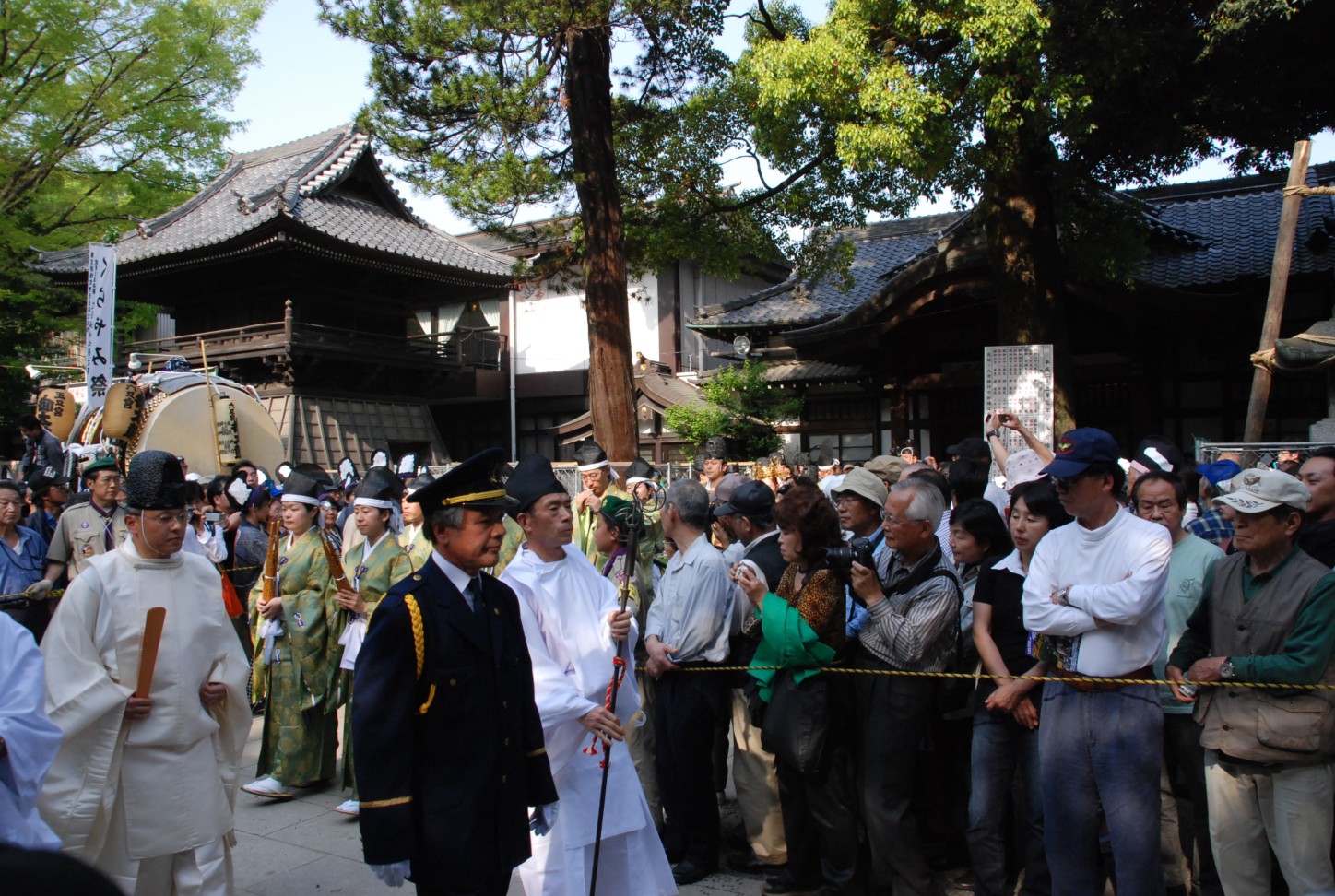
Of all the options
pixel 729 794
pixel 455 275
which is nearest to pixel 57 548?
pixel 729 794

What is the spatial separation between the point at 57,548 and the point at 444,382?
18.4 m

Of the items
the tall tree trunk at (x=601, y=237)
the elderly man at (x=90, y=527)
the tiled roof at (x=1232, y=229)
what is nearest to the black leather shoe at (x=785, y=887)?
the elderly man at (x=90, y=527)

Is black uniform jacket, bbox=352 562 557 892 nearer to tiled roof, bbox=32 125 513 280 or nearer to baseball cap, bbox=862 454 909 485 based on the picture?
baseball cap, bbox=862 454 909 485

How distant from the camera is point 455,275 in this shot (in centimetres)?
2283

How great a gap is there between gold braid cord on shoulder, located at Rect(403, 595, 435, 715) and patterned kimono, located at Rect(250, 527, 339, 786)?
3231mm

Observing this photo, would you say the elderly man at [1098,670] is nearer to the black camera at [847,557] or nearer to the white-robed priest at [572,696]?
the black camera at [847,557]

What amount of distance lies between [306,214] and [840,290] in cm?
1152

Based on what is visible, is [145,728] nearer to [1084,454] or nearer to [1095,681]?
[1095,681]

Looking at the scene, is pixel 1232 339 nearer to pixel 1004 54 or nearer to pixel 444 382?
pixel 1004 54

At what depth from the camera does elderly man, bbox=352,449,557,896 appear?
274 centimetres

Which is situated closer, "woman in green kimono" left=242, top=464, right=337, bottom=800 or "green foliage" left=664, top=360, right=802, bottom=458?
"woman in green kimono" left=242, top=464, right=337, bottom=800

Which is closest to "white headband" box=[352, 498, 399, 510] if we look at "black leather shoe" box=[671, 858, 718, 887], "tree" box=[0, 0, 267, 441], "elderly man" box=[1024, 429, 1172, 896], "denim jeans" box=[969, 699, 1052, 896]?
"black leather shoe" box=[671, 858, 718, 887]

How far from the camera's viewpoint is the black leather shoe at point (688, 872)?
14.7ft

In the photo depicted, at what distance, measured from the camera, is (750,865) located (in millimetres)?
4617
